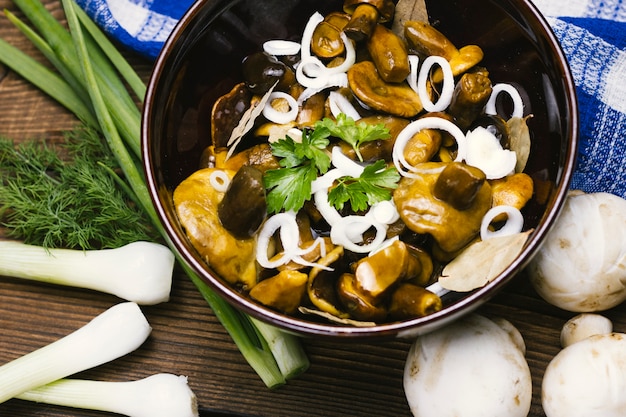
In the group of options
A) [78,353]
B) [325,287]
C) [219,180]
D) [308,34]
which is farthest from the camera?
[78,353]

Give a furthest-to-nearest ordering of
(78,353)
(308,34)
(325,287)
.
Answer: (78,353) < (308,34) < (325,287)

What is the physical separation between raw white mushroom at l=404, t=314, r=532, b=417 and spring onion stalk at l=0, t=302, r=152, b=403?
0.91 metres

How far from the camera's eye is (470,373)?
2.20m

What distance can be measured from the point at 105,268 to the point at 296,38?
0.99m

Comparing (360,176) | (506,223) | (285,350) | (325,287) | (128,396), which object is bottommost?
(128,396)

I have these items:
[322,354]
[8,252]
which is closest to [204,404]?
[322,354]

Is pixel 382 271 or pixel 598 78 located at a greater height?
pixel 598 78

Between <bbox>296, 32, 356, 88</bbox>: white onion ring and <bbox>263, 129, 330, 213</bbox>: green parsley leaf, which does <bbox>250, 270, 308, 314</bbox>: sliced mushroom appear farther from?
<bbox>296, 32, 356, 88</bbox>: white onion ring

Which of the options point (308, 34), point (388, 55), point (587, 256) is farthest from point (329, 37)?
point (587, 256)

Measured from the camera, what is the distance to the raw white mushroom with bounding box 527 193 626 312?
87.3 inches

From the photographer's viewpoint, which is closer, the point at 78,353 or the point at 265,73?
the point at 265,73

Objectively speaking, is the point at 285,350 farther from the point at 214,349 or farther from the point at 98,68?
the point at 98,68

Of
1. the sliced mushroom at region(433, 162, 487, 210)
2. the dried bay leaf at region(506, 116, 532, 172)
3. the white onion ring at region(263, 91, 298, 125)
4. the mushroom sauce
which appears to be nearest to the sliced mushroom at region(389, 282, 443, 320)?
the mushroom sauce

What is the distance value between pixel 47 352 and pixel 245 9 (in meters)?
1.29
